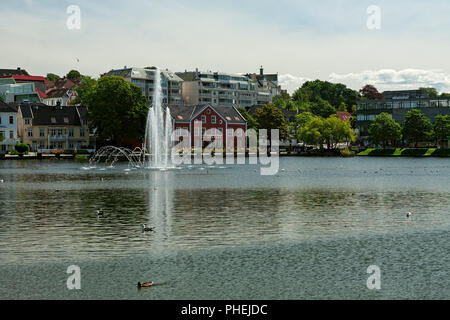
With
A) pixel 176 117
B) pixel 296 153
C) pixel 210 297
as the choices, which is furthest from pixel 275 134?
pixel 210 297

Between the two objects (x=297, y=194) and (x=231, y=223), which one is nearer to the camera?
(x=231, y=223)

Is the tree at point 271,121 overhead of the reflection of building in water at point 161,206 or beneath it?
overhead

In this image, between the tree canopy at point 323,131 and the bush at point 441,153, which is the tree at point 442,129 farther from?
the tree canopy at point 323,131

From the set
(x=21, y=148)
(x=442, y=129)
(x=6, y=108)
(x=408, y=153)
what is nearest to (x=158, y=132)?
(x=21, y=148)

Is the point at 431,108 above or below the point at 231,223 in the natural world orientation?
above

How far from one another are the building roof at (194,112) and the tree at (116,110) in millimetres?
24383

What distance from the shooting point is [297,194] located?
5288 centimetres

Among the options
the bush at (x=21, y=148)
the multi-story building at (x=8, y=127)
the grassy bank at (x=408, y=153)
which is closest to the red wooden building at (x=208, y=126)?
the grassy bank at (x=408, y=153)

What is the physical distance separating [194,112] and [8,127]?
1926 inches

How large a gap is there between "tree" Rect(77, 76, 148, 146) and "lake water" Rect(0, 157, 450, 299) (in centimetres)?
8686

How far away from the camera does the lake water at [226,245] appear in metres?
21.1

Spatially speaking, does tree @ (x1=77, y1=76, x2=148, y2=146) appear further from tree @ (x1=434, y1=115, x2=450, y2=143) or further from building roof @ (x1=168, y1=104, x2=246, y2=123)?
tree @ (x1=434, y1=115, x2=450, y2=143)

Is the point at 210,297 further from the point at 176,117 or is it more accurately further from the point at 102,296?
the point at 176,117

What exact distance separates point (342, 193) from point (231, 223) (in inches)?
855
